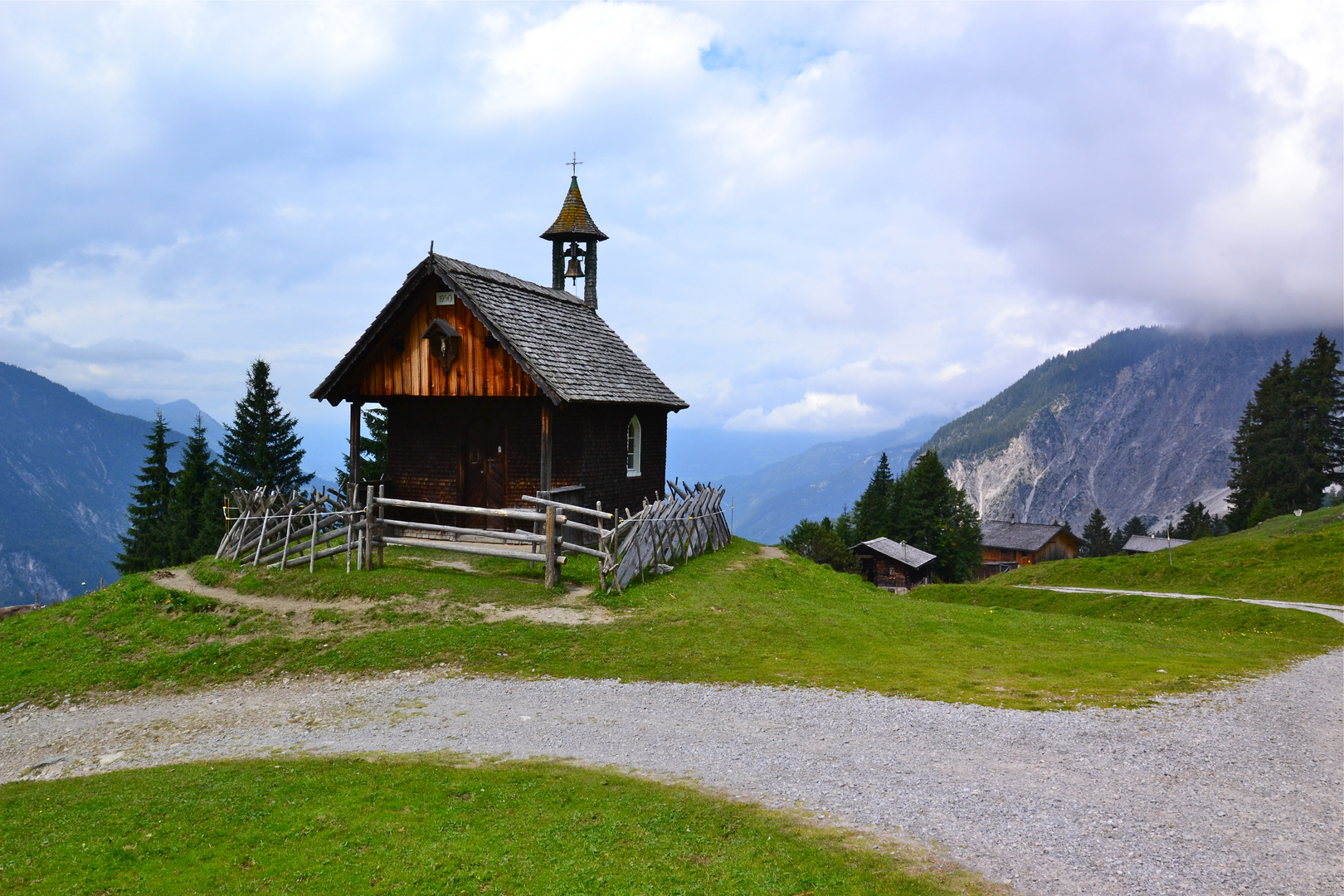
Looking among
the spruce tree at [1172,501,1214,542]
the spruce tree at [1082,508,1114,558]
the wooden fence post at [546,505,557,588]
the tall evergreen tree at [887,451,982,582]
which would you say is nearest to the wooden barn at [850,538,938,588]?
the tall evergreen tree at [887,451,982,582]

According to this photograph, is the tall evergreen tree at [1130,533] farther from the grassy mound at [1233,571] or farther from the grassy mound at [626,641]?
the grassy mound at [626,641]

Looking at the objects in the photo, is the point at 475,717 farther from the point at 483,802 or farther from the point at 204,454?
the point at 204,454

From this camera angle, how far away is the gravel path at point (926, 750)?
299 inches

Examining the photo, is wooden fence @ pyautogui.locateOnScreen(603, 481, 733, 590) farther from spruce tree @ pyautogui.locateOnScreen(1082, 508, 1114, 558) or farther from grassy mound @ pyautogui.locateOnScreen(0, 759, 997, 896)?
spruce tree @ pyautogui.locateOnScreen(1082, 508, 1114, 558)

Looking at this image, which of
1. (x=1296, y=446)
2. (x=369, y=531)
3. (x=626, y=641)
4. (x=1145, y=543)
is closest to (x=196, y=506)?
(x=369, y=531)

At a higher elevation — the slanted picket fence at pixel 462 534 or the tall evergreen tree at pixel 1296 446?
the tall evergreen tree at pixel 1296 446

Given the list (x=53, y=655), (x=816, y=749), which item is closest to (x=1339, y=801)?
(x=816, y=749)

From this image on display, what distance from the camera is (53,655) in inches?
644

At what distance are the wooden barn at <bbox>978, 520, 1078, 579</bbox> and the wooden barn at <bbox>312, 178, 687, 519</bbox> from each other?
313 ft

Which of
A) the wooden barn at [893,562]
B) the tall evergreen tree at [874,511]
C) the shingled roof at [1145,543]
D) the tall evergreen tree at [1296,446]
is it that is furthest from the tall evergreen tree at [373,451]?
the shingled roof at [1145,543]

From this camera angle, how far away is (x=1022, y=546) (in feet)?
366

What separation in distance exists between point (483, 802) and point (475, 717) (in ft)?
11.2

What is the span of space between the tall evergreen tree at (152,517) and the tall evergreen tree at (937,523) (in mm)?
71844

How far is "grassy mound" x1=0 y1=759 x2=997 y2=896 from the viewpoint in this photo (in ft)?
23.3
